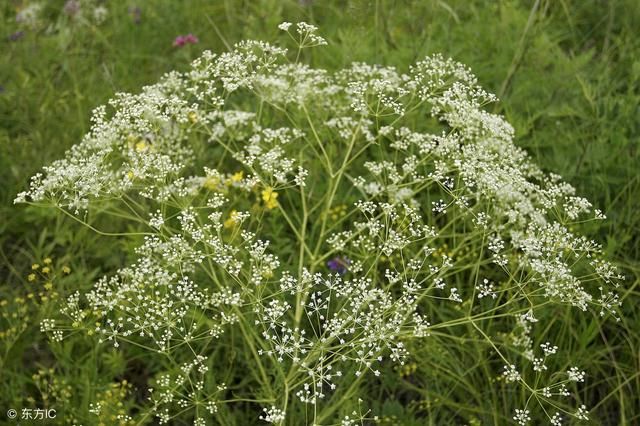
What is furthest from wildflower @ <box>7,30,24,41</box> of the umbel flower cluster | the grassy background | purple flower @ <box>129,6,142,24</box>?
the umbel flower cluster

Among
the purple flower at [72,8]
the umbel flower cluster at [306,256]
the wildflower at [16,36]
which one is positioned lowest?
the umbel flower cluster at [306,256]

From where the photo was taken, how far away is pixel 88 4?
16.2 feet

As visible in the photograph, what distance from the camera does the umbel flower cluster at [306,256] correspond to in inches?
94.1

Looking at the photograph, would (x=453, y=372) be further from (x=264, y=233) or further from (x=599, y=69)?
(x=599, y=69)

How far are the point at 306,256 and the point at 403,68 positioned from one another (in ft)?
4.07

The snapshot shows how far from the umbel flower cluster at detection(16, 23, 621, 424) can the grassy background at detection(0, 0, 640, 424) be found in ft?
0.49

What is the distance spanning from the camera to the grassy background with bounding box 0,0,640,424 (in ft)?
9.83

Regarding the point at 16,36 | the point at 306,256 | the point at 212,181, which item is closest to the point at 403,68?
the point at 306,256

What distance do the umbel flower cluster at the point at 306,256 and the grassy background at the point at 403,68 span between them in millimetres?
150

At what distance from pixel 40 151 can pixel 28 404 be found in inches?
53.3

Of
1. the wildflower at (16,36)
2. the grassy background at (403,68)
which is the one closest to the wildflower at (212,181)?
the grassy background at (403,68)

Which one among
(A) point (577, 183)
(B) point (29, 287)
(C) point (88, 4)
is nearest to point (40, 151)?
(B) point (29, 287)

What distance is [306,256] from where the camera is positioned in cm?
325

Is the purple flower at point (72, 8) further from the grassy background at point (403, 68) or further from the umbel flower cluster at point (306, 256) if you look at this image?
the umbel flower cluster at point (306, 256)
